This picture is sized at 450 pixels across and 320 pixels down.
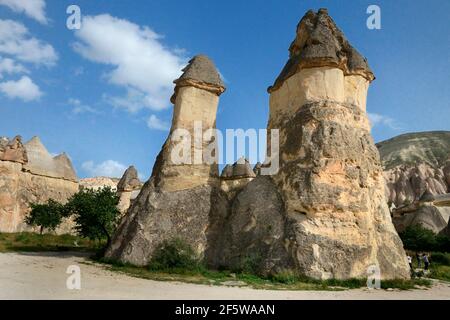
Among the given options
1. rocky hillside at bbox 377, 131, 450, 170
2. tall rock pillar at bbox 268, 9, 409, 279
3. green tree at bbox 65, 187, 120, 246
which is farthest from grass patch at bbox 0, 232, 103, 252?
rocky hillside at bbox 377, 131, 450, 170

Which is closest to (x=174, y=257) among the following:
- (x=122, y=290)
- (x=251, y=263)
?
(x=251, y=263)

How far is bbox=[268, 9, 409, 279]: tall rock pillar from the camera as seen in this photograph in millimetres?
11602

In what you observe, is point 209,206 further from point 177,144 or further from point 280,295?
point 280,295

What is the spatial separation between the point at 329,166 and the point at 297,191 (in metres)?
1.30

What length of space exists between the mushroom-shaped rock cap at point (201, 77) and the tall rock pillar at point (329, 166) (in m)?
2.72

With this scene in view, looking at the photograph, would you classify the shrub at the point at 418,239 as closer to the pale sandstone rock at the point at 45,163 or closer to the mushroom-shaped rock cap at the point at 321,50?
the mushroom-shaped rock cap at the point at 321,50

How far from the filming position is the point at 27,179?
1125 inches

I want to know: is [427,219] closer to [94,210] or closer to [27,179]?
[94,210]

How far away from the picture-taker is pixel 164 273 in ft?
39.7

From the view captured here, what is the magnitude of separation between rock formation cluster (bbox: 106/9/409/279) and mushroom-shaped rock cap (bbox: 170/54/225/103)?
0.06 meters

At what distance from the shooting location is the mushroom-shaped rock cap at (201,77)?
16750mm

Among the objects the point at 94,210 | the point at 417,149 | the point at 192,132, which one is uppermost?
the point at 417,149
